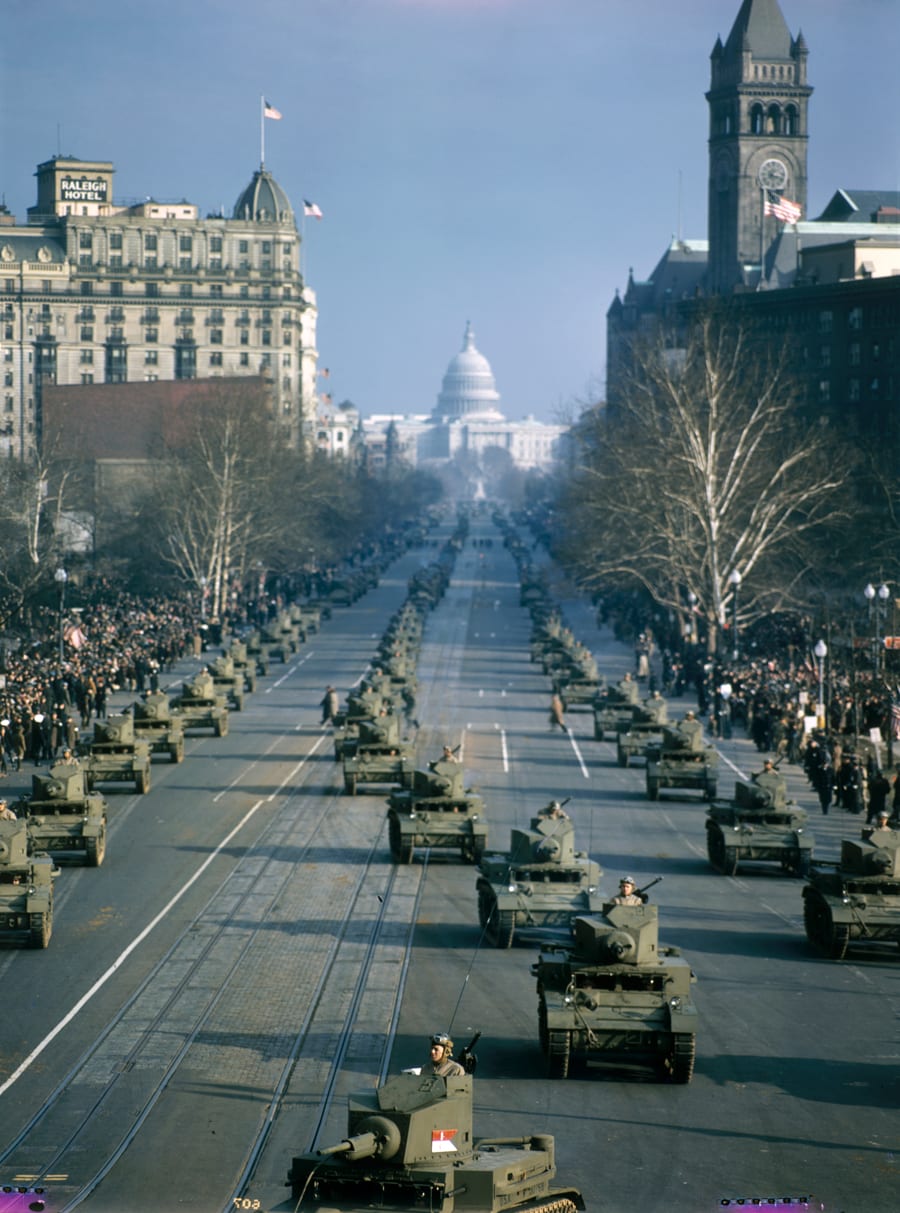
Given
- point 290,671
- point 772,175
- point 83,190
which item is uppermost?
point 83,190

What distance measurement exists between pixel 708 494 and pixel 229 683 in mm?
19379

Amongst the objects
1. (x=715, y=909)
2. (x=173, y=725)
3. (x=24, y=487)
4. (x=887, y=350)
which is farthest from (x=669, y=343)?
(x=715, y=909)

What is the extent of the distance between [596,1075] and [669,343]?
392 feet

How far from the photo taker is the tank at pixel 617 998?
790 inches

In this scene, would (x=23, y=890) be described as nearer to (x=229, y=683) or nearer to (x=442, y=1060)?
(x=442, y=1060)

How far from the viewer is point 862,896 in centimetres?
2584

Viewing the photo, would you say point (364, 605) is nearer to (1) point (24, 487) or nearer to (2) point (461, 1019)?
(1) point (24, 487)

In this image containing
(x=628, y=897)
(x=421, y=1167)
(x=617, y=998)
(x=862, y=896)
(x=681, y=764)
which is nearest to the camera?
(x=421, y=1167)

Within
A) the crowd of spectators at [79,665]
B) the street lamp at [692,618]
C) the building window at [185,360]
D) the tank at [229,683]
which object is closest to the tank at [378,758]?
the crowd of spectators at [79,665]

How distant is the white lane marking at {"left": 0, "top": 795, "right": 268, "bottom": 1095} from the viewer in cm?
2041

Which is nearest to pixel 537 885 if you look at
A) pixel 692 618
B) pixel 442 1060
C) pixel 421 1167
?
pixel 442 1060

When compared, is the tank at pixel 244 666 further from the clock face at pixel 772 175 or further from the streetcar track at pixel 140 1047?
the clock face at pixel 772 175

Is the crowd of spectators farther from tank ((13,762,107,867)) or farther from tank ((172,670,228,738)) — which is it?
tank ((13,762,107,867))

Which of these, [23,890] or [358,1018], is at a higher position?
[23,890]
